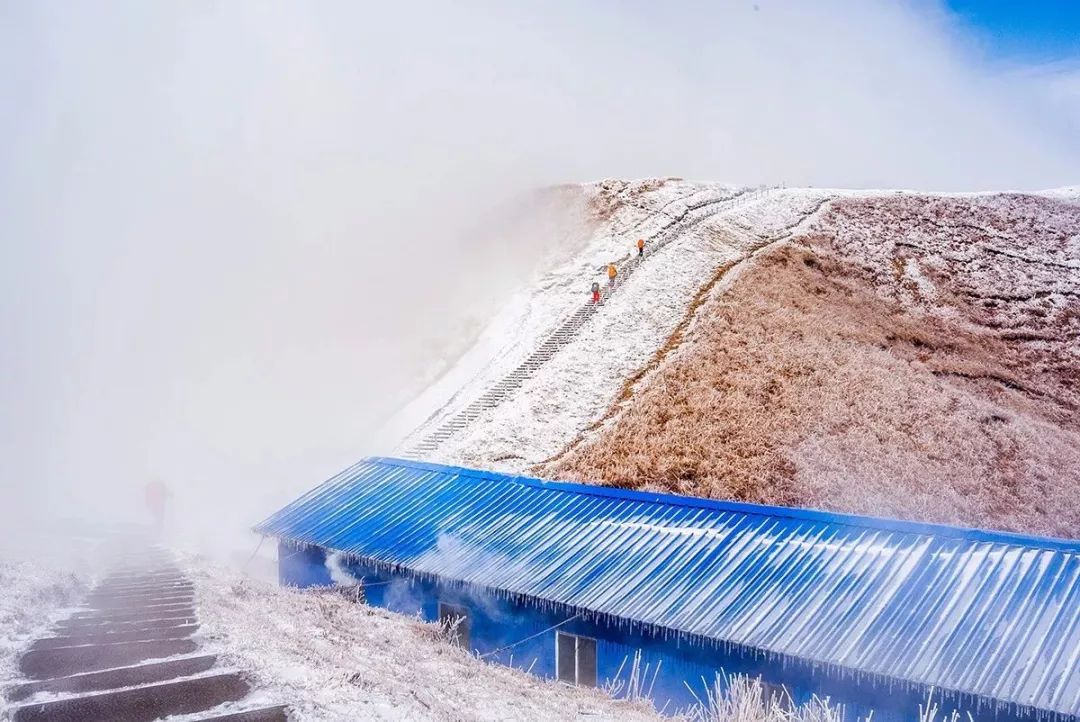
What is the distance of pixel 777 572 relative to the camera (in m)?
14.7

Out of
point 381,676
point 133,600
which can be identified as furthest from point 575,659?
point 133,600

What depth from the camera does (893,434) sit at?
94.4ft

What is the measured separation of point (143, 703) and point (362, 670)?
2.35 m

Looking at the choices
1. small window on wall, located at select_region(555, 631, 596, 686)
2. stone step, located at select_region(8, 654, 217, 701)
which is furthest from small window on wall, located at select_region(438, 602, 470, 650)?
stone step, located at select_region(8, 654, 217, 701)

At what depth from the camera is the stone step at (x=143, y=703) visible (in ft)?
26.4

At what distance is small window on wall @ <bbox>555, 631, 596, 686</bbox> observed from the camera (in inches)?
618

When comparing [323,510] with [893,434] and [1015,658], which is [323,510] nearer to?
[1015,658]

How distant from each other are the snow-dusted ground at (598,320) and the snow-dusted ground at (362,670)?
50.7ft

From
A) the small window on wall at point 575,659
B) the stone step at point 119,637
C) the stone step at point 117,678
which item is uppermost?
the stone step at point 117,678

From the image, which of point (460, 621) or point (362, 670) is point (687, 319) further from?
point (362, 670)

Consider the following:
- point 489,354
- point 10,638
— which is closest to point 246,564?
point 10,638

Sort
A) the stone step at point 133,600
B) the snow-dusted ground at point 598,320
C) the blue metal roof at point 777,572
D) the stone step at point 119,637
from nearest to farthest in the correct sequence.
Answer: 1. the stone step at point 119,637
2. the blue metal roof at point 777,572
3. the stone step at point 133,600
4. the snow-dusted ground at point 598,320

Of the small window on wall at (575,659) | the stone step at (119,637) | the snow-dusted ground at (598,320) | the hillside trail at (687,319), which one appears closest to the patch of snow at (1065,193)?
the snow-dusted ground at (598,320)

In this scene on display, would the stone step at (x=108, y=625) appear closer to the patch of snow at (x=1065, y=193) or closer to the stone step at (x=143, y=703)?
the stone step at (x=143, y=703)
